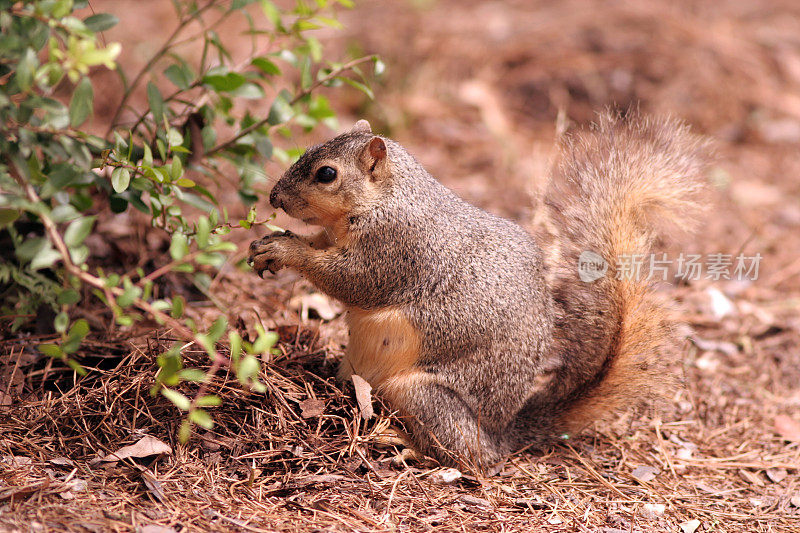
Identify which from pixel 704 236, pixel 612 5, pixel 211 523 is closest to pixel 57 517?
pixel 211 523

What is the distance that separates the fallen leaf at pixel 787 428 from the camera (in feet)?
11.1

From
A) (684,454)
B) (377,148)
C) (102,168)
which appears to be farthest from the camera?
(684,454)

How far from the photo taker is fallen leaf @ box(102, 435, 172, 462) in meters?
2.41

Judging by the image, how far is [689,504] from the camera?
111 inches

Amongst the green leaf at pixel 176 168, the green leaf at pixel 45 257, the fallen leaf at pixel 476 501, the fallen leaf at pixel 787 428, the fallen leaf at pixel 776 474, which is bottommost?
the fallen leaf at pixel 476 501

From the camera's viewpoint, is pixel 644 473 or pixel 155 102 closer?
pixel 155 102

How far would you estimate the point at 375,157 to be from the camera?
2.74 metres

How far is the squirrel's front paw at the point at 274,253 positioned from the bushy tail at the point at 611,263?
1.07m

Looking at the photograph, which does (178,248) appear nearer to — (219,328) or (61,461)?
(219,328)

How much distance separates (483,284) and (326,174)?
0.73 metres

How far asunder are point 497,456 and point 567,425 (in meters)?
0.36

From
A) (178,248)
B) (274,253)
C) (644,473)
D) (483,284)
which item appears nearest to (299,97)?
(274,253)

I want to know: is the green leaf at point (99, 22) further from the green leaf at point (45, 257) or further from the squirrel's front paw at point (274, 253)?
the squirrel's front paw at point (274, 253)
